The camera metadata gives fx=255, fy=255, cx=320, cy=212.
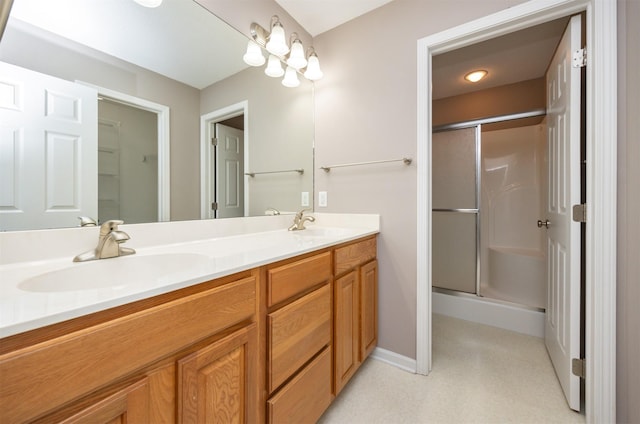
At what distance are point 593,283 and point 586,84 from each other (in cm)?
93

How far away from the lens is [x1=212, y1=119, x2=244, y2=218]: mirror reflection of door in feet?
4.57

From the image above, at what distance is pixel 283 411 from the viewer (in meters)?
0.91

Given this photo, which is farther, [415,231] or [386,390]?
[415,231]

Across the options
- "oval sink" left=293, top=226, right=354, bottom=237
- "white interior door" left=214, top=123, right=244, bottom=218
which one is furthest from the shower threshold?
"white interior door" left=214, top=123, right=244, bottom=218

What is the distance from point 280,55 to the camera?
163 centimetres

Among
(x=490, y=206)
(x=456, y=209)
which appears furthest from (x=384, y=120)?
(x=490, y=206)

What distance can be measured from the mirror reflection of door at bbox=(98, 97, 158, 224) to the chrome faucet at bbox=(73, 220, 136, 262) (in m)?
0.13

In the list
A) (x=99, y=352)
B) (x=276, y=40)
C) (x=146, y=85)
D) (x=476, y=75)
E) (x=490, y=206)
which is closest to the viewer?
(x=99, y=352)

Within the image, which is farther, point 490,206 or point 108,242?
point 490,206

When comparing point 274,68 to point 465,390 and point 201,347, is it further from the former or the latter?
point 465,390

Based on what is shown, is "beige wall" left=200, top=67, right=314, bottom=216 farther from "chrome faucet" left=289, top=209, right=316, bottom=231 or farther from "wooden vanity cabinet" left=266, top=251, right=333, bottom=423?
"wooden vanity cabinet" left=266, top=251, right=333, bottom=423

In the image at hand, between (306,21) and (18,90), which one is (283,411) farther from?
(306,21)

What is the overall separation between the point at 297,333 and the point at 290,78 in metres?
1.63

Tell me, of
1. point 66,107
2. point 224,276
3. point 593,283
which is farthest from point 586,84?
point 66,107
